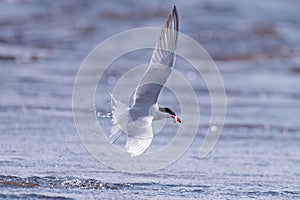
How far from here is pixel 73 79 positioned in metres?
11.2

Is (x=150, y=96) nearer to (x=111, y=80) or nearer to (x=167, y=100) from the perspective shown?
(x=167, y=100)

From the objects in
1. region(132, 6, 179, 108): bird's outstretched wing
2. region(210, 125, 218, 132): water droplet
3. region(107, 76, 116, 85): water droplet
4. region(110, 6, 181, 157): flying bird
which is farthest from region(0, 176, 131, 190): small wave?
region(107, 76, 116, 85): water droplet

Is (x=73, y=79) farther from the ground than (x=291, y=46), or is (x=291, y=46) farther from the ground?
(x=291, y=46)

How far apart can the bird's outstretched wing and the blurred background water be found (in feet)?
2.25

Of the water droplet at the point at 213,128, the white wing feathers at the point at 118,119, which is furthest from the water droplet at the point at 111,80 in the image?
the white wing feathers at the point at 118,119

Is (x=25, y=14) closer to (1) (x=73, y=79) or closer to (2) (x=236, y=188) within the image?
(1) (x=73, y=79)

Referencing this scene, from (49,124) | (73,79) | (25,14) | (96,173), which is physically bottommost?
(96,173)

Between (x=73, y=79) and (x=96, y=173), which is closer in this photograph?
(x=96, y=173)

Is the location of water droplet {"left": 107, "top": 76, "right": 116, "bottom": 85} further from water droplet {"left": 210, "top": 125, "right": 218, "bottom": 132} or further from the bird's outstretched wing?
the bird's outstretched wing

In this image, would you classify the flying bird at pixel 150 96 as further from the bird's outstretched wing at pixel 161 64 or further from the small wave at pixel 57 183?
the small wave at pixel 57 183

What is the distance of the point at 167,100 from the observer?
33.7 ft

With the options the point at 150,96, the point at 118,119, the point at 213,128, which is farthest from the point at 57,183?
the point at 213,128

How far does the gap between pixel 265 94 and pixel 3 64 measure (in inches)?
152

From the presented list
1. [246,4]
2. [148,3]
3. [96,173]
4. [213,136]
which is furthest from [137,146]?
[246,4]
